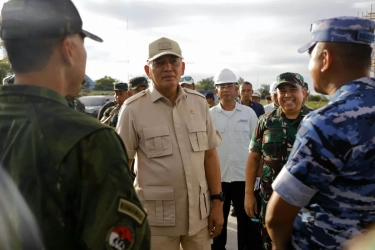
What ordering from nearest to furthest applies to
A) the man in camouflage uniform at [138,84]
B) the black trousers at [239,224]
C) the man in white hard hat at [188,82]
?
1. the black trousers at [239,224]
2. the man in camouflage uniform at [138,84]
3. the man in white hard hat at [188,82]

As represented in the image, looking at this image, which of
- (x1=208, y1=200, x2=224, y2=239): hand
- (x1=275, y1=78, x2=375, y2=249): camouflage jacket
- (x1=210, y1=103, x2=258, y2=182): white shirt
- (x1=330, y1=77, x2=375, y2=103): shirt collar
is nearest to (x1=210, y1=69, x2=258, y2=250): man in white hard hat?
(x1=210, y1=103, x2=258, y2=182): white shirt

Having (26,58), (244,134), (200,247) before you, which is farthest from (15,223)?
(244,134)

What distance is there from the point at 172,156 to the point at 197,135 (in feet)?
0.84

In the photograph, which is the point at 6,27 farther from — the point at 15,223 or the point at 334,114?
the point at 334,114

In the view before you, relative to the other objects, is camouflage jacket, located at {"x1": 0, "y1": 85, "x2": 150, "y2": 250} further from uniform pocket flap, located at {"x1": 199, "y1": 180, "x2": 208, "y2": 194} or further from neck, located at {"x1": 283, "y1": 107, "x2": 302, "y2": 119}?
neck, located at {"x1": 283, "y1": 107, "x2": 302, "y2": 119}

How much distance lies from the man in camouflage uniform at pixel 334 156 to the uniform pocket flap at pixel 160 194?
1032 mm

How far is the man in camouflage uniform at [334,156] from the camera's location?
4.93ft

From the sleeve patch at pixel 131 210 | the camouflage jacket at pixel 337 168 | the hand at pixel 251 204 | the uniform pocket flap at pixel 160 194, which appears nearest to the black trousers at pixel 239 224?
the hand at pixel 251 204

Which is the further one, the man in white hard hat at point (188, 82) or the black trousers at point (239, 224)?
the man in white hard hat at point (188, 82)

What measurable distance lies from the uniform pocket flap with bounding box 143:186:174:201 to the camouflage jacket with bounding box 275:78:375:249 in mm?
1167

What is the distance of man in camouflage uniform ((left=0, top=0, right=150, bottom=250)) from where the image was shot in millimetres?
1104

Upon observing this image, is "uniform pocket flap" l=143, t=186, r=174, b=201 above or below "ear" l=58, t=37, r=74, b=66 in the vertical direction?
below

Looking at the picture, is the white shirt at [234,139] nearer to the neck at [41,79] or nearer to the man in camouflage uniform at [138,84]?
the man in camouflage uniform at [138,84]

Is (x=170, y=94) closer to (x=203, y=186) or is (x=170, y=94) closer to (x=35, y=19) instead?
(x=203, y=186)
